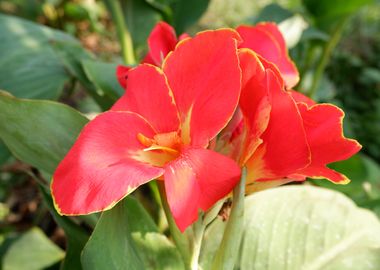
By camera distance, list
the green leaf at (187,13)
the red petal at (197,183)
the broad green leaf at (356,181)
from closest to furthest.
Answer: the red petal at (197,183) < the broad green leaf at (356,181) < the green leaf at (187,13)

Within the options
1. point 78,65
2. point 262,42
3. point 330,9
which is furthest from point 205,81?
point 330,9

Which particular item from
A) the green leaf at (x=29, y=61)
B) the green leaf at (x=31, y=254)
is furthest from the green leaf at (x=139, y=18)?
the green leaf at (x=31, y=254)

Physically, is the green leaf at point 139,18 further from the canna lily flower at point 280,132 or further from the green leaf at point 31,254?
the canna lily flower at point 280,132

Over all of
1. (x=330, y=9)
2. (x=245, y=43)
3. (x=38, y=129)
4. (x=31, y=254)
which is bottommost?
(x=31, y=254)

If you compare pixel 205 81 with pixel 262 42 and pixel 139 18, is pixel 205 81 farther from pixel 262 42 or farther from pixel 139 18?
pixel 139 18

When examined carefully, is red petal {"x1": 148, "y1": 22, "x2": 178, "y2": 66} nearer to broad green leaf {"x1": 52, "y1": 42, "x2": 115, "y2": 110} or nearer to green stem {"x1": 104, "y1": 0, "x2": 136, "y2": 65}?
broad green leaf {"x1": 52, "y1": 42, "x2": 115, "y2": 110}
